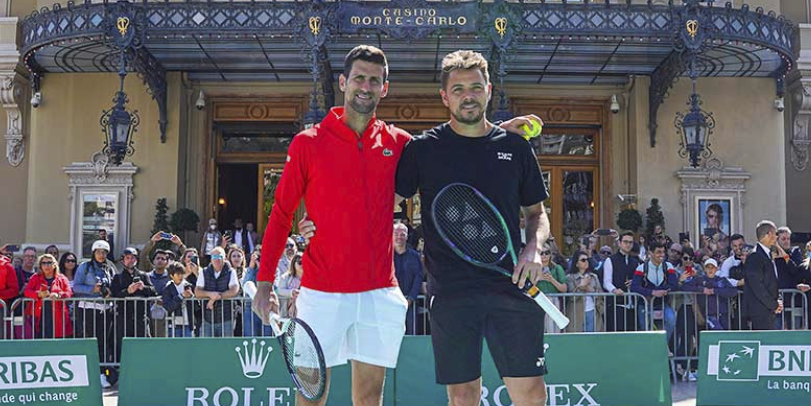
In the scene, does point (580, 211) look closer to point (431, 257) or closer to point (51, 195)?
point (51, 195)

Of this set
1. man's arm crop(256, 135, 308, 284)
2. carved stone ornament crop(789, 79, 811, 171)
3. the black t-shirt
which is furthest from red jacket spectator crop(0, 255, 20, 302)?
carved stone ornament crop(789, 79, 811, 171)

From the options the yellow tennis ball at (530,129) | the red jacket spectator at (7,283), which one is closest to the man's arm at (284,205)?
the yellow tennis ball at (530,129)

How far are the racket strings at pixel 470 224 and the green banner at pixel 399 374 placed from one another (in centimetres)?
350

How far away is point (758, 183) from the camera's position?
17.1 metres

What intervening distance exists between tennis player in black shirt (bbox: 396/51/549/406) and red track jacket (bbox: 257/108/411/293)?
209 millimetres

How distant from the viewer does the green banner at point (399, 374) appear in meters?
7.28

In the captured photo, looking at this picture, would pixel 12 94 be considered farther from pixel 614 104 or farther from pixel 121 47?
pixel 614 104

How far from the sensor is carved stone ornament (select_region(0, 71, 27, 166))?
1709cm

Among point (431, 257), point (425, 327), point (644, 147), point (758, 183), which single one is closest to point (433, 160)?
point (431, 257)

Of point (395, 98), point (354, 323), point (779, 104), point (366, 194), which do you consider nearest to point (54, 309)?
point (354, 323)

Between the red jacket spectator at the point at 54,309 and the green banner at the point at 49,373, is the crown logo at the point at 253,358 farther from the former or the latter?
the red jacket spectator at the point at 54,309

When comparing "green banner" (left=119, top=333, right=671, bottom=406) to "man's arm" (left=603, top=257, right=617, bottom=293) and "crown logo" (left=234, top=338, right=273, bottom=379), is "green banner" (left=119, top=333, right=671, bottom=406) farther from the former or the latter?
"man's arm" (left=603, top=257, right=617, bottom=293)

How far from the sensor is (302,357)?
4.03 m

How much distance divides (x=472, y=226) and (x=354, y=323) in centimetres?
81
